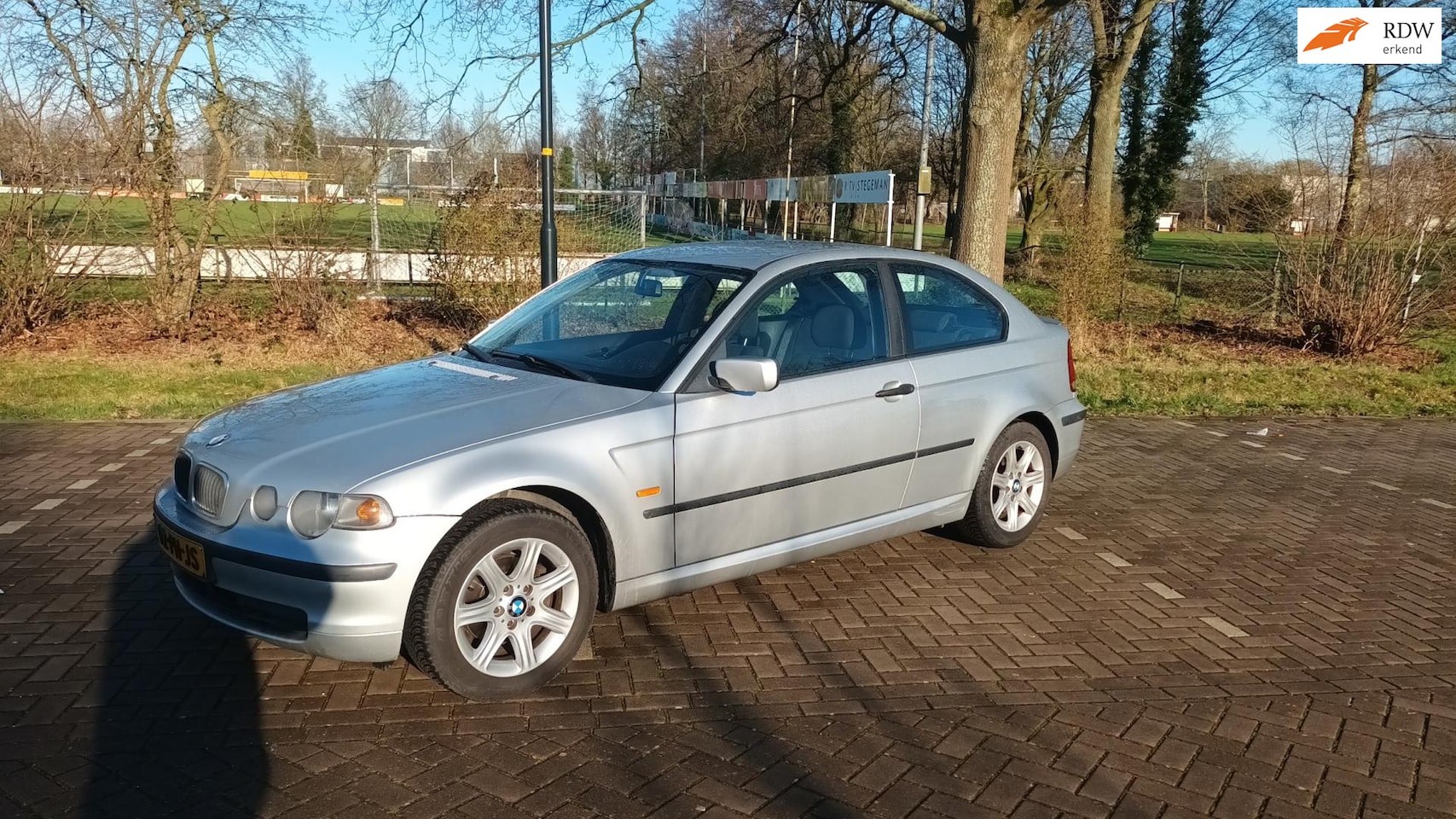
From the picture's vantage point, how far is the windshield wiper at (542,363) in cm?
454

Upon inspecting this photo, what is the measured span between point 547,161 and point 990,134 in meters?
4.47

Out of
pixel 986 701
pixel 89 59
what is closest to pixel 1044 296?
pixel 89 59

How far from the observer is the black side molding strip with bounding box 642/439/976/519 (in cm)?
428

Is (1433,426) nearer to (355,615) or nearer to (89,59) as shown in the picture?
(355,615)

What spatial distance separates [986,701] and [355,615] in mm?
2293

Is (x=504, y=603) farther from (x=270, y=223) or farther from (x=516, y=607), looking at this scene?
(x=270, y=223)

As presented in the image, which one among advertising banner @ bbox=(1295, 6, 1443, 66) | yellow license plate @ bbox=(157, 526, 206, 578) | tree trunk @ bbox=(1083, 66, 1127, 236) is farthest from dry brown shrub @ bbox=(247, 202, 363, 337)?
advertising banner @ bbox=(1295, 6, 1443, 66)

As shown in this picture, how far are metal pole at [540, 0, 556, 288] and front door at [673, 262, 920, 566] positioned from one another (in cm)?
560

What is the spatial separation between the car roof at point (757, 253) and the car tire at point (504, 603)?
1.66 meters

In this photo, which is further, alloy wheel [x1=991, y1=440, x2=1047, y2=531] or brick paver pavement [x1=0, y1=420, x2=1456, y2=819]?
alloy wheel [x1=991, y1=440, x2=1047, y2=531]

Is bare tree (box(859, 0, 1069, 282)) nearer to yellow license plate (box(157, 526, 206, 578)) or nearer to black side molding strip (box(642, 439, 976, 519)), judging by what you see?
black side molding strip (box(642, 439, 976, 519))

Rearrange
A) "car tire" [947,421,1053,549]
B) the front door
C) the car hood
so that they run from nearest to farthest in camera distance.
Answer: the car hood, the front door, "car tire" [947,421,1053,549]

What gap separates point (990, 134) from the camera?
1098 centimetres

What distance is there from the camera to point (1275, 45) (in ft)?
81.3
